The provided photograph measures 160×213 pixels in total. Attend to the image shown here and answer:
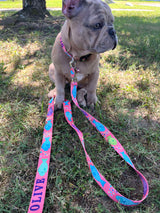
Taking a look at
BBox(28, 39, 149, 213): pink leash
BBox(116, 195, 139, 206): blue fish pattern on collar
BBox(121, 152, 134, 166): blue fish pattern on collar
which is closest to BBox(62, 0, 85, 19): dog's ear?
BBox(28, 39, 149, 213): pink leash

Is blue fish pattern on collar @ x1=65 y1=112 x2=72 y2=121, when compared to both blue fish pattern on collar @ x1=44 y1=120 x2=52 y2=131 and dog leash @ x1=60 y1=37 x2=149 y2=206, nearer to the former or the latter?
A: dog leash @ x1=60 y1=37 x2=149 y2=206

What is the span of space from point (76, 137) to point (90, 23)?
3.92 ft

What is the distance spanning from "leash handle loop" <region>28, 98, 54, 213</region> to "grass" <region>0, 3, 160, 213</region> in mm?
78

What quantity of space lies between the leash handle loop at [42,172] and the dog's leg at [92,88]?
58 cm

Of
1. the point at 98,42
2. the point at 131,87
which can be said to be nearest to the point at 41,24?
the point at 131,87

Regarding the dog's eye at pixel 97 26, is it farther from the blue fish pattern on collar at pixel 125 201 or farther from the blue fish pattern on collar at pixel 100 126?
the blue fish pattern on collar at pixel 125 201

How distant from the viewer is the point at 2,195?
55.1 inches

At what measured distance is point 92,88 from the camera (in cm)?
225

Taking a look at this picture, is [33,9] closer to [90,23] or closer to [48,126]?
[90,23]

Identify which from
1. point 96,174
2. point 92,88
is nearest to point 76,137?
point 96,174

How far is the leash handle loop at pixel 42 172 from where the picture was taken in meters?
1.32

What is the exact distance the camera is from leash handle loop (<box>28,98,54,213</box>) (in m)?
1.32

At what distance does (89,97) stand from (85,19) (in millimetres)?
996

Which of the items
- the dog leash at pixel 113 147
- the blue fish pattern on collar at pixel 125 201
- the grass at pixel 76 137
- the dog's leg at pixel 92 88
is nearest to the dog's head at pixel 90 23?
the dog leash at pixel 113 147
